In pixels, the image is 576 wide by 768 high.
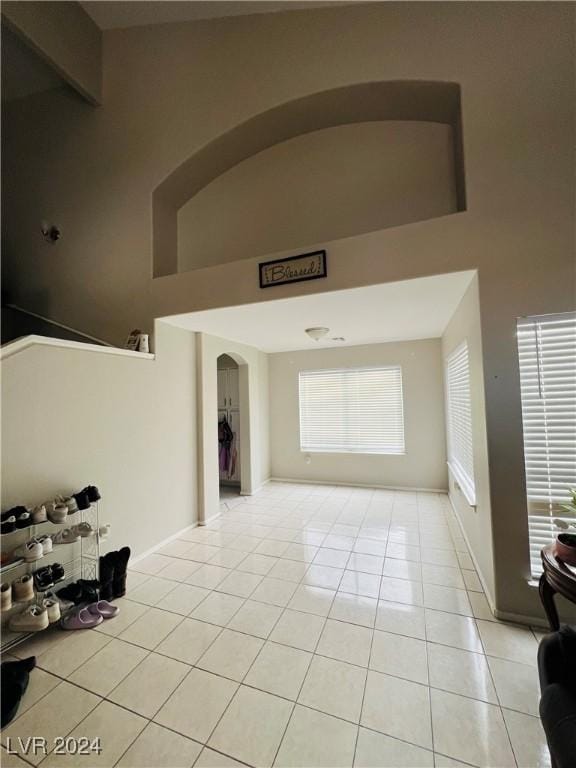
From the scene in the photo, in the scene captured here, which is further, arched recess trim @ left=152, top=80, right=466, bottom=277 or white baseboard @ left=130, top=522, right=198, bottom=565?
white baseboard @ left=130, top=522, right=198, bottom=565

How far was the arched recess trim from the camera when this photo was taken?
2.47 m

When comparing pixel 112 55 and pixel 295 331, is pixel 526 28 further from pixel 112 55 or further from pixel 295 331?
pixel 112 55

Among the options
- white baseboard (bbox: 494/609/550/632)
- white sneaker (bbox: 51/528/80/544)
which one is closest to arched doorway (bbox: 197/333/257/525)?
white sneaker (bbox: 51/528/80/544)

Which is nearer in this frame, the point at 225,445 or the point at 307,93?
the point at 307,93

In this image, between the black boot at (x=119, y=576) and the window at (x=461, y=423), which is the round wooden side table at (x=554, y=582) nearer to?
the window at (x=461, y=423)

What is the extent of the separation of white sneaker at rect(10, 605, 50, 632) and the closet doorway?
3.40 m

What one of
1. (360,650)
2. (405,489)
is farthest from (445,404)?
(360,650)

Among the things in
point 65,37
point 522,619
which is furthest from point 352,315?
point 65,37

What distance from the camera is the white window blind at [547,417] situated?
1.87 m

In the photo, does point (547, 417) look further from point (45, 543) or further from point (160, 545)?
point (160, 545)

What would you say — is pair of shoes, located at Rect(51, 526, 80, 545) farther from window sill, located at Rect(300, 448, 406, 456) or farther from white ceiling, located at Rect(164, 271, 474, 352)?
window sill, located at Rect(300, 448, 406, 456)

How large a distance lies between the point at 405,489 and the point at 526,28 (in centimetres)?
491

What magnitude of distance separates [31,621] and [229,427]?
12.4ft

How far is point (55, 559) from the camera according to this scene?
7.15ft
